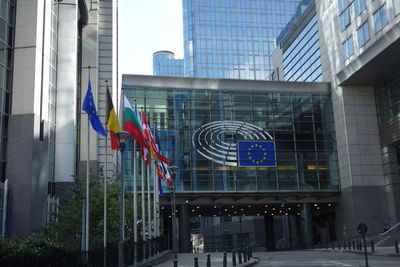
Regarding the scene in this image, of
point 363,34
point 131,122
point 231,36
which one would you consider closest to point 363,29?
point 363,34

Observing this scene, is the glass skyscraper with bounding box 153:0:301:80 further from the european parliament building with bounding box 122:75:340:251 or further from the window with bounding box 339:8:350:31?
the window with bounding box 339:8:350:31

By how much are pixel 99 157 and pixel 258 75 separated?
342 ft

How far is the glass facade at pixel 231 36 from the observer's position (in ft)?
491

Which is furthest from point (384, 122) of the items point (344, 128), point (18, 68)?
point (18, 68)

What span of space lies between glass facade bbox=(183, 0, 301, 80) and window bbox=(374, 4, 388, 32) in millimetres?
99346

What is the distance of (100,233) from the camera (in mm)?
30016

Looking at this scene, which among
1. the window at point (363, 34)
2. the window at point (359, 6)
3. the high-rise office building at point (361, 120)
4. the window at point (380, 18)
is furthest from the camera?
the high-rise office building at point (361, 120)

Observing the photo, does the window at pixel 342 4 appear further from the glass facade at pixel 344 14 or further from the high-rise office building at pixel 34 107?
the high-rise office building at pixel 34 107

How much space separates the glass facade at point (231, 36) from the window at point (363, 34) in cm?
9561

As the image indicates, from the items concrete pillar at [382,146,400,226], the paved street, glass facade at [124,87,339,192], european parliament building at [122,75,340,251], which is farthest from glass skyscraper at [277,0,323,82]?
the paved street

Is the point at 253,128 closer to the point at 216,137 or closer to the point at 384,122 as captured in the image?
the point at 216,137

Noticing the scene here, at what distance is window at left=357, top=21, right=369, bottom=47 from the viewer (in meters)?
51.2

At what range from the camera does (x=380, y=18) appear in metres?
48.3

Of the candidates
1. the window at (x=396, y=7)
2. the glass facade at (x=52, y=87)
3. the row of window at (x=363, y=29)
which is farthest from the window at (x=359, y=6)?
the glass facade at (x=52, y=87)
